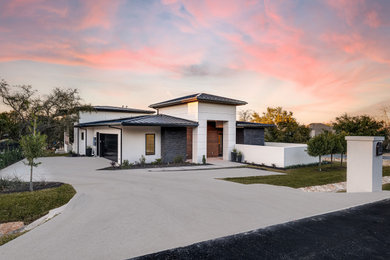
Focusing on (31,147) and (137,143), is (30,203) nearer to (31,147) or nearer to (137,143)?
(31,147)

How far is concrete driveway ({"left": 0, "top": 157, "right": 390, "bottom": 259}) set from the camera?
147 inches

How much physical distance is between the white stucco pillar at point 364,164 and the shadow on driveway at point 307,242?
2450 mm

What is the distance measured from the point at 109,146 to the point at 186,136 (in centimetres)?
700

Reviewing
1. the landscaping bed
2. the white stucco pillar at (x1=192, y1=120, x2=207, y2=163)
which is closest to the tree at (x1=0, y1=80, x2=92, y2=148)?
the white stucco pillar at (x1=192, y1=120, x2=207, y2=163)

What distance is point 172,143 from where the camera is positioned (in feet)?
55.7

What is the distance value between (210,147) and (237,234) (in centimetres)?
1722

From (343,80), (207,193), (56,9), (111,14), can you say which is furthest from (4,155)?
(343,80)

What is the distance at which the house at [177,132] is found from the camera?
15.7 metres

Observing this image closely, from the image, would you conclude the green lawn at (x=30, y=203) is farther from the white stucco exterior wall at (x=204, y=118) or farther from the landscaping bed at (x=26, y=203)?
the white stucco exterior wall at (x=204, y=118)

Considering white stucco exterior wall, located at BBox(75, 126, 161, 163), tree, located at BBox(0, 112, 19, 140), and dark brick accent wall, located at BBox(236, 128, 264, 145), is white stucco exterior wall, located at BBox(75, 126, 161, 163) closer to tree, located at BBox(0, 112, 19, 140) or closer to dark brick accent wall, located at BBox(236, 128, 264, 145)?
dark brick accent wall, located at BBox(236, 128, 264, 145)

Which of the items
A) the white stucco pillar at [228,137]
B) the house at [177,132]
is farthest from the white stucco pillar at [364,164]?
the white stucco pillar at [228,137]

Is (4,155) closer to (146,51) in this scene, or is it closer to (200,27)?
(146,51)

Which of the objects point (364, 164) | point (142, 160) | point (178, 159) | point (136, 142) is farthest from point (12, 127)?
point (364, 164)

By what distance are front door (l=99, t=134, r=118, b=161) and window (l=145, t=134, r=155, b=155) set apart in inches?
103
